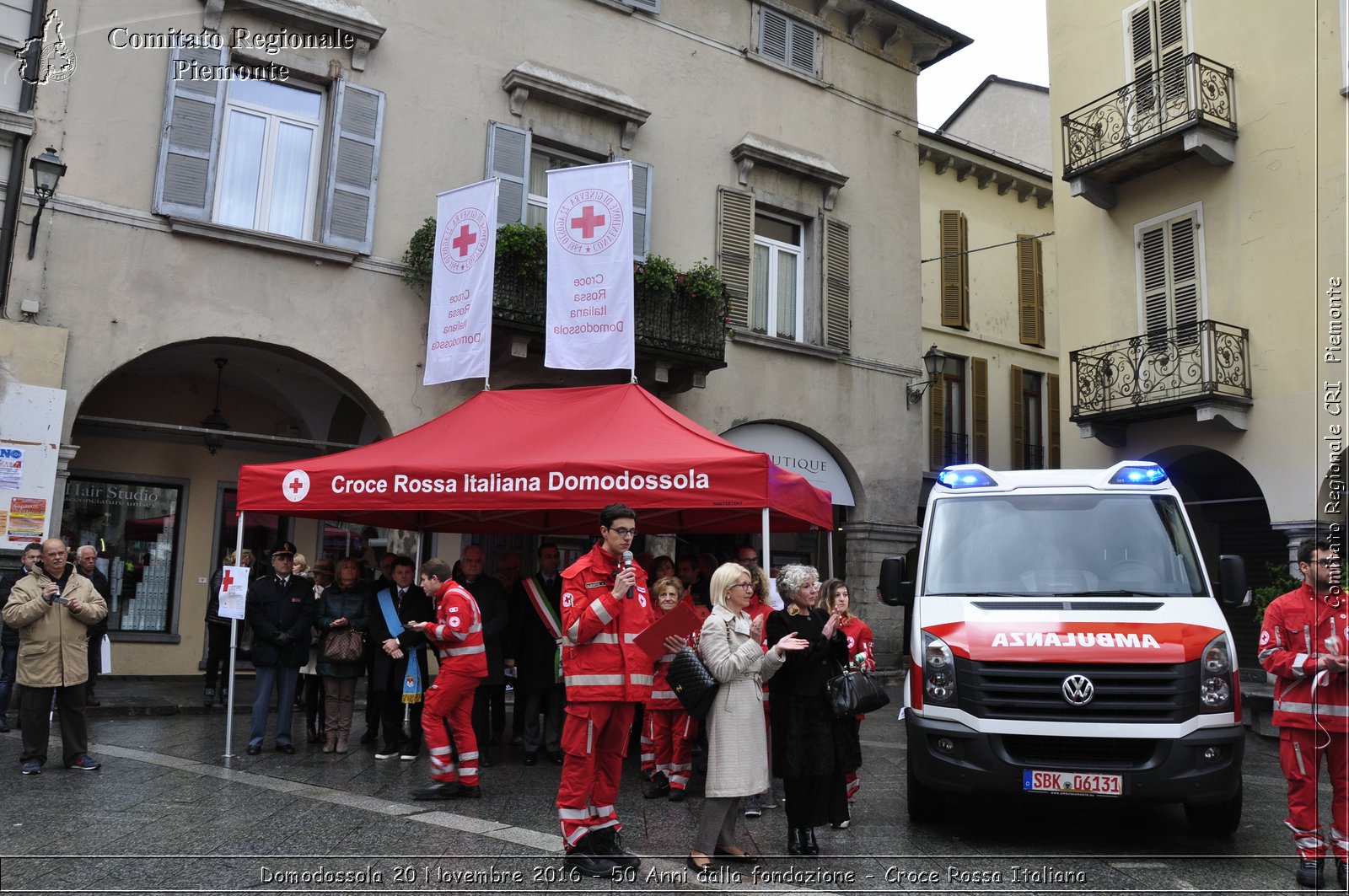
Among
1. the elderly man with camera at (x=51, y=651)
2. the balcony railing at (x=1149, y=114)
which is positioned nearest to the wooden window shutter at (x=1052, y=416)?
the balcony railing at (x=1149, y=114)

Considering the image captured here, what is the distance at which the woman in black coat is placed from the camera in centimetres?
577

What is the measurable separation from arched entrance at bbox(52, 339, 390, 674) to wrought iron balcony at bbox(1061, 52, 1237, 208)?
11.8 metres

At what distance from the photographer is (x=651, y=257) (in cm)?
1352

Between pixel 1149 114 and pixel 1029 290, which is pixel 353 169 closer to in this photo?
pixel 1149 114

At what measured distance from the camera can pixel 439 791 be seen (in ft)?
23.9

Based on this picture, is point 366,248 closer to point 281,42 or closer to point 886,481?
point 281,42

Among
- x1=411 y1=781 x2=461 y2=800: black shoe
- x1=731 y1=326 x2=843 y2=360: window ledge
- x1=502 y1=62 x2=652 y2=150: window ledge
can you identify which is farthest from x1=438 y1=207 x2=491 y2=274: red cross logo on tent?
x1=411 y1=781 x2=461 y2=800: black shoe

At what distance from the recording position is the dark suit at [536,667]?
356 inches

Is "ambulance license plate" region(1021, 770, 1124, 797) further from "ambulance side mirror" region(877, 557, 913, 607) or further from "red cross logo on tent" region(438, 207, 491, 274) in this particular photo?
"red cross logo on tent" region(438, 207, 491, 274)

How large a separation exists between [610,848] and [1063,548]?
3.45m

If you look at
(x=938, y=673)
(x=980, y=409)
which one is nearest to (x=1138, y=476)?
(x=938, y=673)

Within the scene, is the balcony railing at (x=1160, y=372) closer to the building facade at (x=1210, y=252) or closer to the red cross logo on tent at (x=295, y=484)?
the building facade at (x=1210, y=252)

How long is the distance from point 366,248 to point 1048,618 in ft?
30.5

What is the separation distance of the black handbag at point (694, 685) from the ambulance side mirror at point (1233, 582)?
11.1ft
